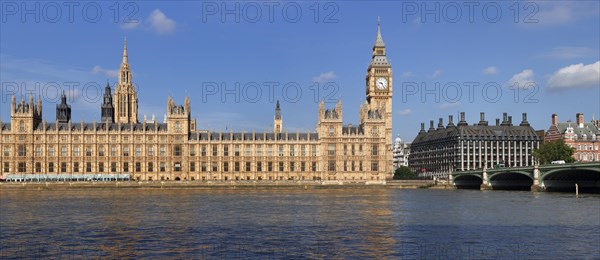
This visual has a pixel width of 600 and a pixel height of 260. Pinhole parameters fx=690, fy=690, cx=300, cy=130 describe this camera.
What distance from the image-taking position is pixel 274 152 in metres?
156

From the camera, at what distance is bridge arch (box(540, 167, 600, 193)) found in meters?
114

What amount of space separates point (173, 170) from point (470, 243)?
118323 mm

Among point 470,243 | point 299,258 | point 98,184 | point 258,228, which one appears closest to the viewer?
point 299,258

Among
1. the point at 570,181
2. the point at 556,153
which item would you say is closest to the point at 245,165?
the point at 570,181

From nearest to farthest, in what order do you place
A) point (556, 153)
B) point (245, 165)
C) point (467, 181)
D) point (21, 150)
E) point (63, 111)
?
1. point (21, 150)
2. point (556, 153)
3. point (467, 181)
4. point (245, 165)
5. point (63, 111)

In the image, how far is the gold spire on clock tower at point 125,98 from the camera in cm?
17562

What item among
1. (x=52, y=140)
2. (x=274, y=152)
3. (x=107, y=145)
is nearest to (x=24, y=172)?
(x=52, y=140)

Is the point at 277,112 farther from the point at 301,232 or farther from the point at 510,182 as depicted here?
the point at 301,232

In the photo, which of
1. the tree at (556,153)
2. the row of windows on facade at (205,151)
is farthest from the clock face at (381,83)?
the tree at (556,153)

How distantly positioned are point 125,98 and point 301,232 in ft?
449

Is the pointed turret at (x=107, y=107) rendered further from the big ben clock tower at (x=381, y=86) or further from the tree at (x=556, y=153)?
the tree at (x=556, y=153)

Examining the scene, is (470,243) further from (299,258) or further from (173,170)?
(173,170)

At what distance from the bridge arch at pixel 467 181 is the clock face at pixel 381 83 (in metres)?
37.6

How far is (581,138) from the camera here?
18550 centimetres
